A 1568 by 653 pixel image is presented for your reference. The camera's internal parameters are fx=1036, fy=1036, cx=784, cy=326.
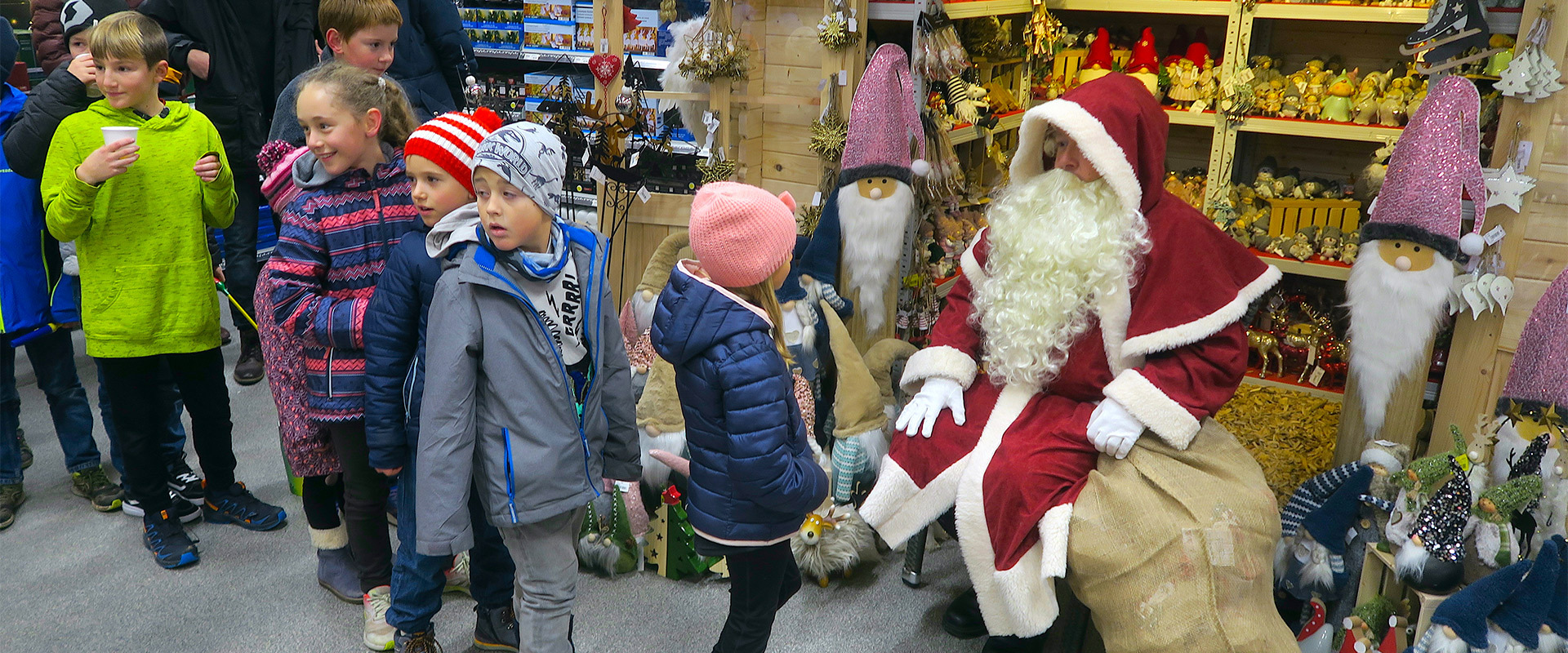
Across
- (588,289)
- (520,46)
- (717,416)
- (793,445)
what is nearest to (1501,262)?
(793,445)

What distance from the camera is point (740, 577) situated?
205 cm

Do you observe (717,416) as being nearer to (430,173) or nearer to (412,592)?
(430,173)

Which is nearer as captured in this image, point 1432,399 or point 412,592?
point 412,592

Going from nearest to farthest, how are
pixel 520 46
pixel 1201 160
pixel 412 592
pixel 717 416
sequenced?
pixel 717 416 → pixel 412 592 → pixel 1201 160 → pixel 520 46

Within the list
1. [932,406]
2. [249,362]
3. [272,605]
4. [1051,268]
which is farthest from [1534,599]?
[249,362]

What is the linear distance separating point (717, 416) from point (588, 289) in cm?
38

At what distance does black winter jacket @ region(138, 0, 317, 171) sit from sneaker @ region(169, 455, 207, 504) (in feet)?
3.61

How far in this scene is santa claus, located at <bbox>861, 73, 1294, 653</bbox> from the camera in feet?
6.43

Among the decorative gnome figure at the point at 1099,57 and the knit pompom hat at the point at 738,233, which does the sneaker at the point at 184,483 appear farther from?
the decorative gnome figure at the point at 1099,57

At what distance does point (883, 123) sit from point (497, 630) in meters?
1.63

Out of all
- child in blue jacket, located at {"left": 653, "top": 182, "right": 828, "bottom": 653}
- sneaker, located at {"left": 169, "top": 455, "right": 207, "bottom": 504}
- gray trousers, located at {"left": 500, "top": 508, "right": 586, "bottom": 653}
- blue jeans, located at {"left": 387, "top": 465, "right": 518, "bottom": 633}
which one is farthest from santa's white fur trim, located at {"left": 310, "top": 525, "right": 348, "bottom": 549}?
child in blue jacket, located at {"left": 653, "top": 182, "right": 828, "bottom": 653}

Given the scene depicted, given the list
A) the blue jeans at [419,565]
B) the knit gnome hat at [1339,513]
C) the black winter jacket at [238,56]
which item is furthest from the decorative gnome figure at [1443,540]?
the black winter jacket at [238,56]

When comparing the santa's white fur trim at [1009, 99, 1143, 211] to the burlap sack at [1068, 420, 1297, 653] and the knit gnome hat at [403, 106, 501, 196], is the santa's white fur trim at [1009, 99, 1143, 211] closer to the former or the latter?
the burlap sack at [1068, 420, 1297, 653]

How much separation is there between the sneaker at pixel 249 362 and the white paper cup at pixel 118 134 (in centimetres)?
193
